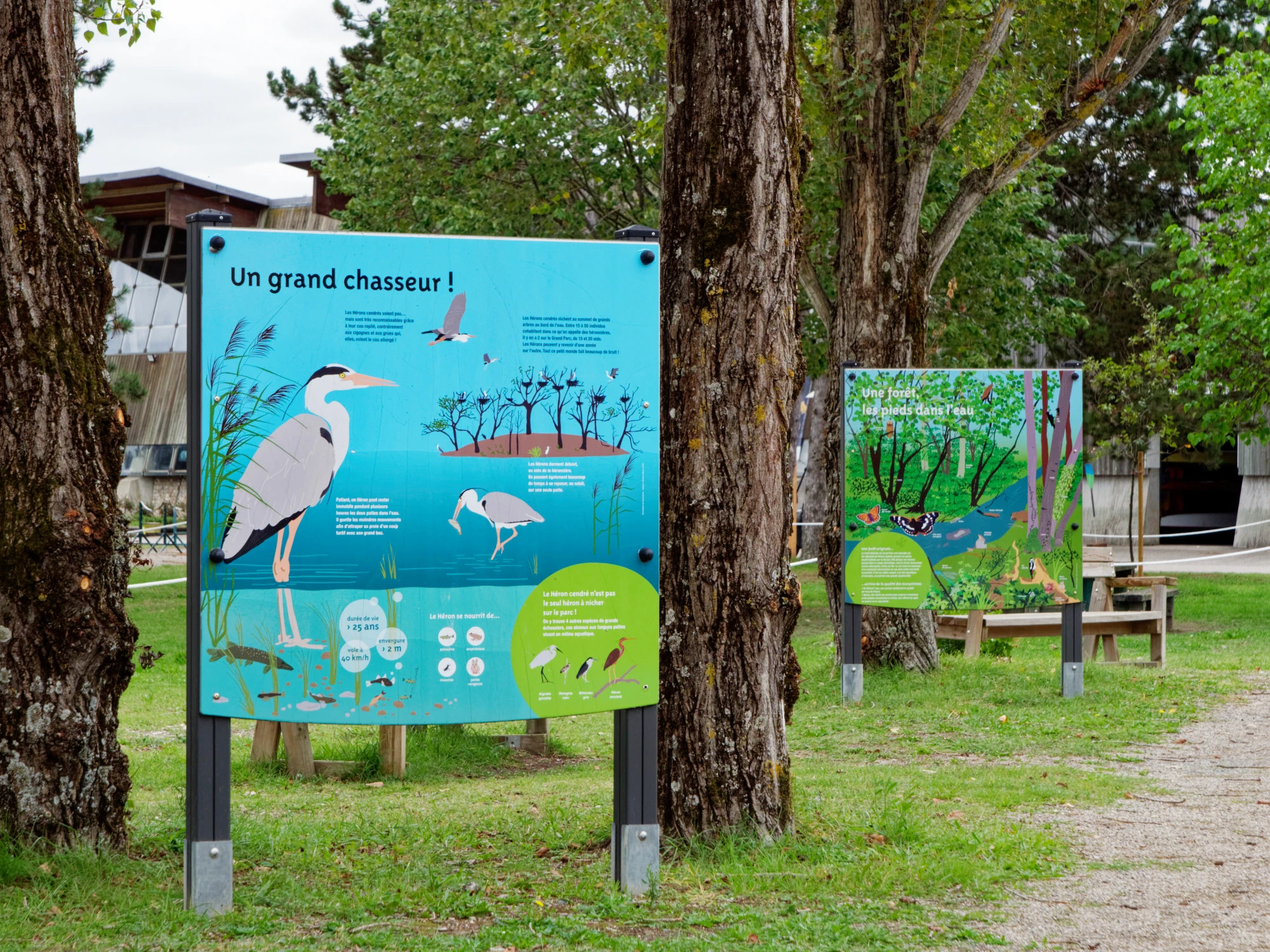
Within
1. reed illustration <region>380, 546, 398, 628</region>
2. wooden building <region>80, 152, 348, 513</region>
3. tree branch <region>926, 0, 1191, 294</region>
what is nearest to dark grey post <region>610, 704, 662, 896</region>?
reed illustration <region>380, 546, 398, 628</region>

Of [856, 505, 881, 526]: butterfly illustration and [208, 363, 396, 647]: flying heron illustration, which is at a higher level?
[208, 363, 396, 647]: flying heron illustration

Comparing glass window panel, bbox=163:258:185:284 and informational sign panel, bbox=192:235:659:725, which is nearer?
informational sign panel, bbox=192:235:659:725

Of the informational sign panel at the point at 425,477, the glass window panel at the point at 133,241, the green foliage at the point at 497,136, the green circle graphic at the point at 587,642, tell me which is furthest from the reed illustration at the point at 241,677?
the glass window panel at the point at 133,241

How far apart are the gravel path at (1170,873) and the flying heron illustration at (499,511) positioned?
6.88 ft

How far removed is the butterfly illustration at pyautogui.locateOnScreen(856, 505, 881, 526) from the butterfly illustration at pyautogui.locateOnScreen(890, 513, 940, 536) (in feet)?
0.34

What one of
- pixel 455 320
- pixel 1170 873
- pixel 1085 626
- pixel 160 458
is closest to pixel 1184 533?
pixel 1085 626

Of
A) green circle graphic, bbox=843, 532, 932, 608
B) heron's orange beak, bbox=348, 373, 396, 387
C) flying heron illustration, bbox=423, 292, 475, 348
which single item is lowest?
green circle graphic, bbox=843, 532, 932, 608

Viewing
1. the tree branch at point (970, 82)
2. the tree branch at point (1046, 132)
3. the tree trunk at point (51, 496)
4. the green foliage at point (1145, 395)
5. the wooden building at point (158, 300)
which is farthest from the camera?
the wooden building at point (158, 300)

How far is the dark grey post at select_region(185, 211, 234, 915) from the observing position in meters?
4.33

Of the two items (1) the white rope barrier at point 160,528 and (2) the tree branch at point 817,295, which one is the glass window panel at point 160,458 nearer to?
(1) the white rope barrier at point 160,528

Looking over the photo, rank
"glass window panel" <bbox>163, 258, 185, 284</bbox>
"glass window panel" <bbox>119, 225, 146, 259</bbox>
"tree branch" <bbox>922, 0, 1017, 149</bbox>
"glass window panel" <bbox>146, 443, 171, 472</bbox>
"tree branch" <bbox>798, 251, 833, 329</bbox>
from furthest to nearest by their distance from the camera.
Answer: "glass window panel" <bbox>119, 225, 146, 259</bbox> → "glass window panel" <bbox>163, 258, 185, 284</bbox> → "glass window panel" <bbox>146, 443, 171, 472</bbox> → "tree branch" <bbox>798, 251, 833, 329</bbox> → "tree branch" <bbox>922, 0, 1017, 149</bbox>

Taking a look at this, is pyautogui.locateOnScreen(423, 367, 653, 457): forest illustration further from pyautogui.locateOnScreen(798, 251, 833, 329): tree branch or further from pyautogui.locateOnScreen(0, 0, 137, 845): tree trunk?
pyautogui.locateOnScreen(798, 251, 833, 329): tree branch

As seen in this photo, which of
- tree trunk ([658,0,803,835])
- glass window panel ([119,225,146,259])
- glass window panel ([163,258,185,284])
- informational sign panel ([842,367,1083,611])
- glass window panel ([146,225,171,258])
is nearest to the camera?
tree trunk ([658,0,803,835])

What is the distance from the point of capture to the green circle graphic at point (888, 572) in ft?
33.9
